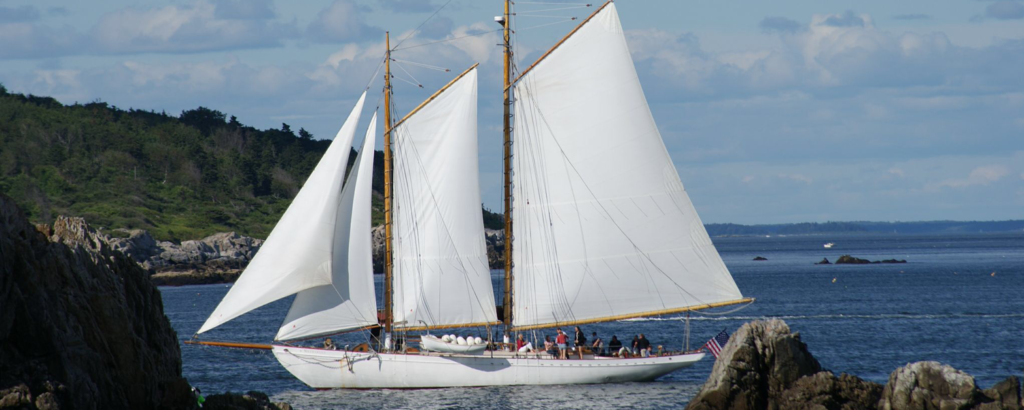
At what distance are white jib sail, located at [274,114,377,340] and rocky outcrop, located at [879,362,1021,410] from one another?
65.5ft

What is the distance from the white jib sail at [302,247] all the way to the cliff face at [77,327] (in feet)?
33.3

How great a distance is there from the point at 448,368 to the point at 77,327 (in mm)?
17954

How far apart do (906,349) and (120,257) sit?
3756 centimetres

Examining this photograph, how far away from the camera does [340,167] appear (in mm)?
41938

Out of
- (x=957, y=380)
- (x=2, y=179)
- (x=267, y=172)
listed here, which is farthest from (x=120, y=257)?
(x=267, y=172)

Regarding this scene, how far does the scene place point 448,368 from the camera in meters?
42.1

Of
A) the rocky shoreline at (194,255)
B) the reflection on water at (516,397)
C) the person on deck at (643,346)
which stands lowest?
the reflection on water at (516,397)

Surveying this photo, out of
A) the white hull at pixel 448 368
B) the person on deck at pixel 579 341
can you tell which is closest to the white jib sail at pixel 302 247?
the white hull at pixel 448 368

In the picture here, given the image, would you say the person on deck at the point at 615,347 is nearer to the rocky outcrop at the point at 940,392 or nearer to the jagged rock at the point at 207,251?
the rocky outcrop at the point at 940,392

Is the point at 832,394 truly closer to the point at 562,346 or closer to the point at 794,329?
the point at 562,346

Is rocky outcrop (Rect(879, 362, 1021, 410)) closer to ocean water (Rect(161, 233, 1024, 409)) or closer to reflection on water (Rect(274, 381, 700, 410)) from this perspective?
reflection on water (Rect(274, 381, 700, 410))

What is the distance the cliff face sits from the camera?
2464cm

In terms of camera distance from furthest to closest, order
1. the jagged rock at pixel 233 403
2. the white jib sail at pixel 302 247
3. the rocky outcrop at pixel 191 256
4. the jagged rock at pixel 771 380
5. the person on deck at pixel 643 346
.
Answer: the rocky outcrop at pixel 191 256 → the person on deck at pixel 643 346 → the white jib sail at pixel 302 247 → the jagged rock at pixel 771 380 → the jagged rock at pixel 233 403

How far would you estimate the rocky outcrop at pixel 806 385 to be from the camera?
99.2ft
